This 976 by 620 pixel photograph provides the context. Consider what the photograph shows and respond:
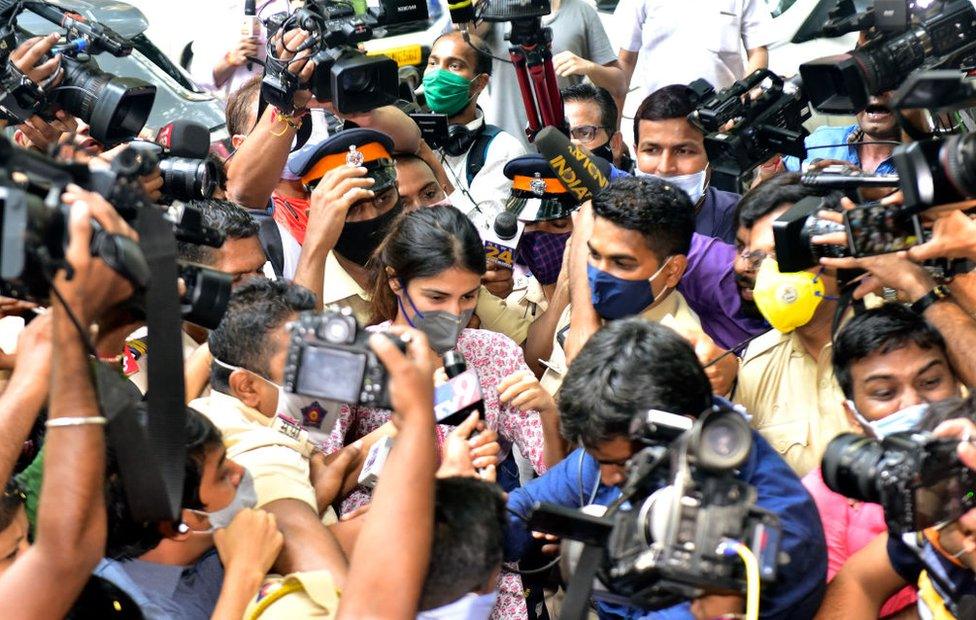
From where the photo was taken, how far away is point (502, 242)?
492cm

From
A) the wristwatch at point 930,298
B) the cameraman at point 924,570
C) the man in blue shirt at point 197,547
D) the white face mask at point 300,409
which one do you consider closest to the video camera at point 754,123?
the wristwatch at point 930,298

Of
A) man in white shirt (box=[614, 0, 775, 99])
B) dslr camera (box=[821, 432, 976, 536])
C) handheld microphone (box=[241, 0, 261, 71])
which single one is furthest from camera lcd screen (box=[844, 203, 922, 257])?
handheld microphone (box=[241, 0, 261, 71])

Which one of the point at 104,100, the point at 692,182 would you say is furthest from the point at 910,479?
the point at 104,100

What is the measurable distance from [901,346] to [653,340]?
87 centimetres

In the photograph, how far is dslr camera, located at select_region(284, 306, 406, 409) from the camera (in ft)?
8.54

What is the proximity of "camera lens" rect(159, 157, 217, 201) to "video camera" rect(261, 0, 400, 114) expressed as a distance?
71 cm

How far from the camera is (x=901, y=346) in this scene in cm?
351

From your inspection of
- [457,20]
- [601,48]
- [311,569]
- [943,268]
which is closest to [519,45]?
[457,20]

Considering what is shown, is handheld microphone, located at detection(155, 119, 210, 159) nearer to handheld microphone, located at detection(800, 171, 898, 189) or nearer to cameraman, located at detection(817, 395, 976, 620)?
handheld microphone, located at detection(800, 171, 898, 189)

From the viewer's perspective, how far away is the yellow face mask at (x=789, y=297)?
385 cm

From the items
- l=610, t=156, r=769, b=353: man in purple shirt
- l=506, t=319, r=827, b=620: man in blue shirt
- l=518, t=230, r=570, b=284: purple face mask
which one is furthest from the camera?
l=518, t=230, r=570, b=284: purple face mask

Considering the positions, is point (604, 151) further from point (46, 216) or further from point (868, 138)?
point (46, 216)

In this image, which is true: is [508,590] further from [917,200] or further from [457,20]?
[457,20]

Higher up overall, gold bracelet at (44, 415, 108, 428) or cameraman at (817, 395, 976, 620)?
gold bracelet at (44, 415, 108, 428)
